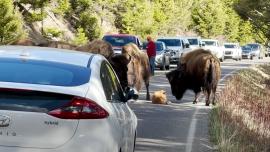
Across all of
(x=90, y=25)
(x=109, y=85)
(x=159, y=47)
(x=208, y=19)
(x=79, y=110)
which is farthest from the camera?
(x=208, y=19)

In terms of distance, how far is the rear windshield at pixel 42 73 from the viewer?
638 cm

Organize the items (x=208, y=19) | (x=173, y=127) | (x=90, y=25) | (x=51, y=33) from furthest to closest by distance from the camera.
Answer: (x=208, y=19) < (x=90, y=25) < (x=51, y=33) < (x=173, y=127)

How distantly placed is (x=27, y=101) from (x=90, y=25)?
4056 cm

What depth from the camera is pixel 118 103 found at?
7422 millimetres

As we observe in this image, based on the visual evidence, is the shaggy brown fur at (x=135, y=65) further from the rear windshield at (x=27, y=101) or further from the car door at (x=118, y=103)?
the rear windshield at (x=27, y=101)

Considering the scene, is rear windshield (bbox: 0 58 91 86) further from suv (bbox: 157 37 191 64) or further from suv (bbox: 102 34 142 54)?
suv (bbox: 157 37 191 64)

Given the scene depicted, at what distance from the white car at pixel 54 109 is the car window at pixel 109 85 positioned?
14 centimetres

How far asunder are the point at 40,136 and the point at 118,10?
51824mm

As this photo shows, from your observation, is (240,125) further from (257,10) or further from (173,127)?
(257,10)

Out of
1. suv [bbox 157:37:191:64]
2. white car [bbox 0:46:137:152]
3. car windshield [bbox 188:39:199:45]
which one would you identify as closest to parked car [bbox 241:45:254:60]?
car windshield [bbox 188:39:199:45]

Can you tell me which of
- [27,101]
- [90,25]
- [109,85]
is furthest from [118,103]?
[90,25]

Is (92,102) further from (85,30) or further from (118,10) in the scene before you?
(118,10)

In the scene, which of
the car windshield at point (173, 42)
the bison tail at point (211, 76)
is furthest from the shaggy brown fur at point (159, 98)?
the car windshield at point (173, 42)

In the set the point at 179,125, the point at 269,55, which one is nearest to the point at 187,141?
the point at 179,125
